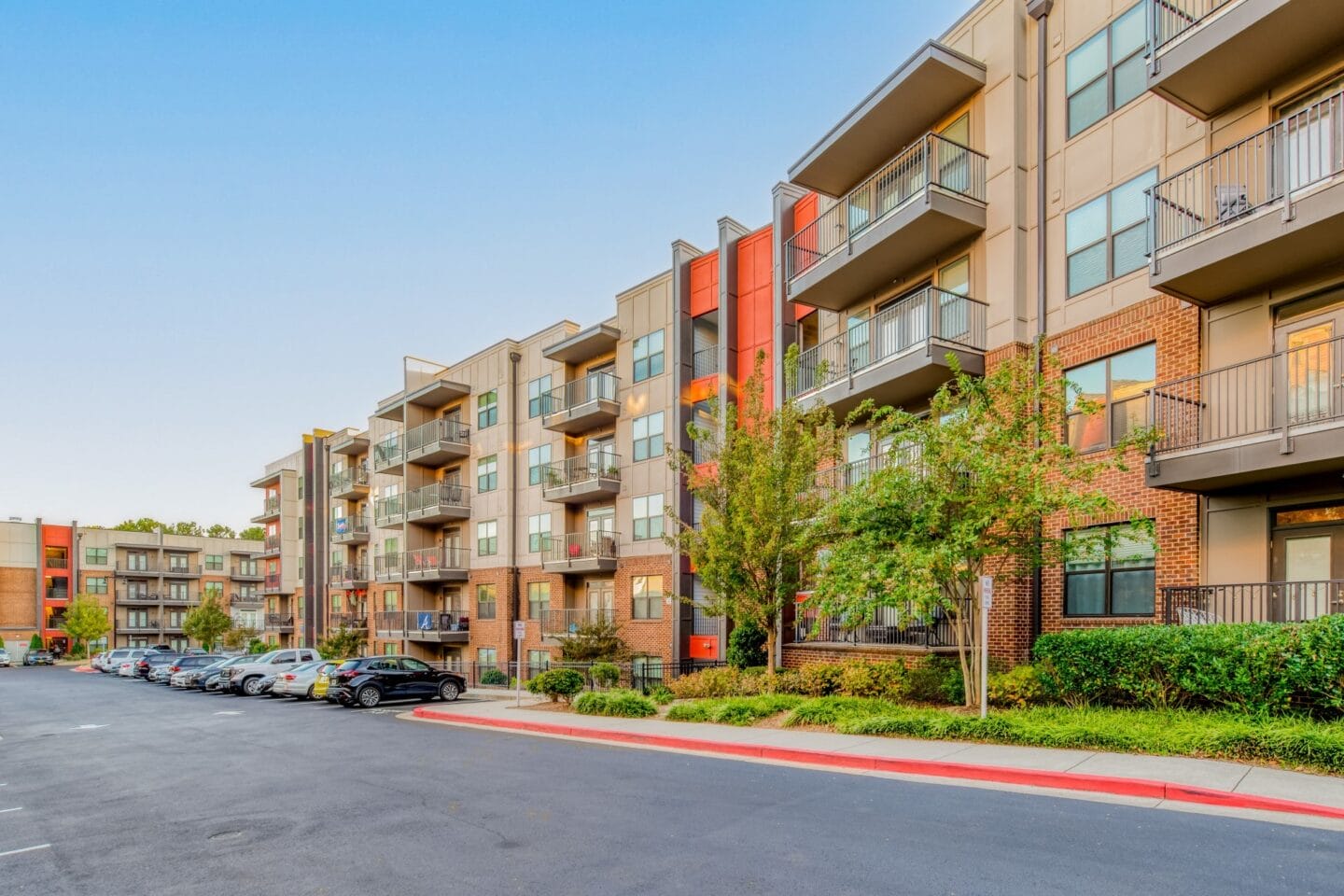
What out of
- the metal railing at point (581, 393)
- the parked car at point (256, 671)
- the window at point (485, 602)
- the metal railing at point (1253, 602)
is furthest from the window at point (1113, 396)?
the parked car at point (256, 671)

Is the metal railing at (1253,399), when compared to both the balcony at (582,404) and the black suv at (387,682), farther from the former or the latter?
the black suv at (387,682)

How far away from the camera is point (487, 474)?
37312 mm

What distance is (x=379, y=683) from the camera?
2455 cm

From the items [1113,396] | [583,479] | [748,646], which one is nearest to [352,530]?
[583,479]

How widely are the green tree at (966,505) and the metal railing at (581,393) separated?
56.4 ft

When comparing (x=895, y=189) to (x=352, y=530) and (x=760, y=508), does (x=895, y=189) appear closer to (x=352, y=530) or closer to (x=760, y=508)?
(x=760, y=508)

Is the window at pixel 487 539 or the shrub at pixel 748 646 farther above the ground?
the window at pixel 487 539

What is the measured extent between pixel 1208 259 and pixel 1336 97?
2.92 meters

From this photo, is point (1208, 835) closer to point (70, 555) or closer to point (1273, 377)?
point (1273, 377)

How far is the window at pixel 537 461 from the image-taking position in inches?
1355

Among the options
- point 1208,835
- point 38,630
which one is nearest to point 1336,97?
point 1208,835

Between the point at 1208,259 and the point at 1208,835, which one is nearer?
the point at 1208,835

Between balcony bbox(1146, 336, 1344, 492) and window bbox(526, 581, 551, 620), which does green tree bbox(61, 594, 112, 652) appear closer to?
window bbox(526, 581, 551, 620)

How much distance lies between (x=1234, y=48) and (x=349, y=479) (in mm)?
46325
